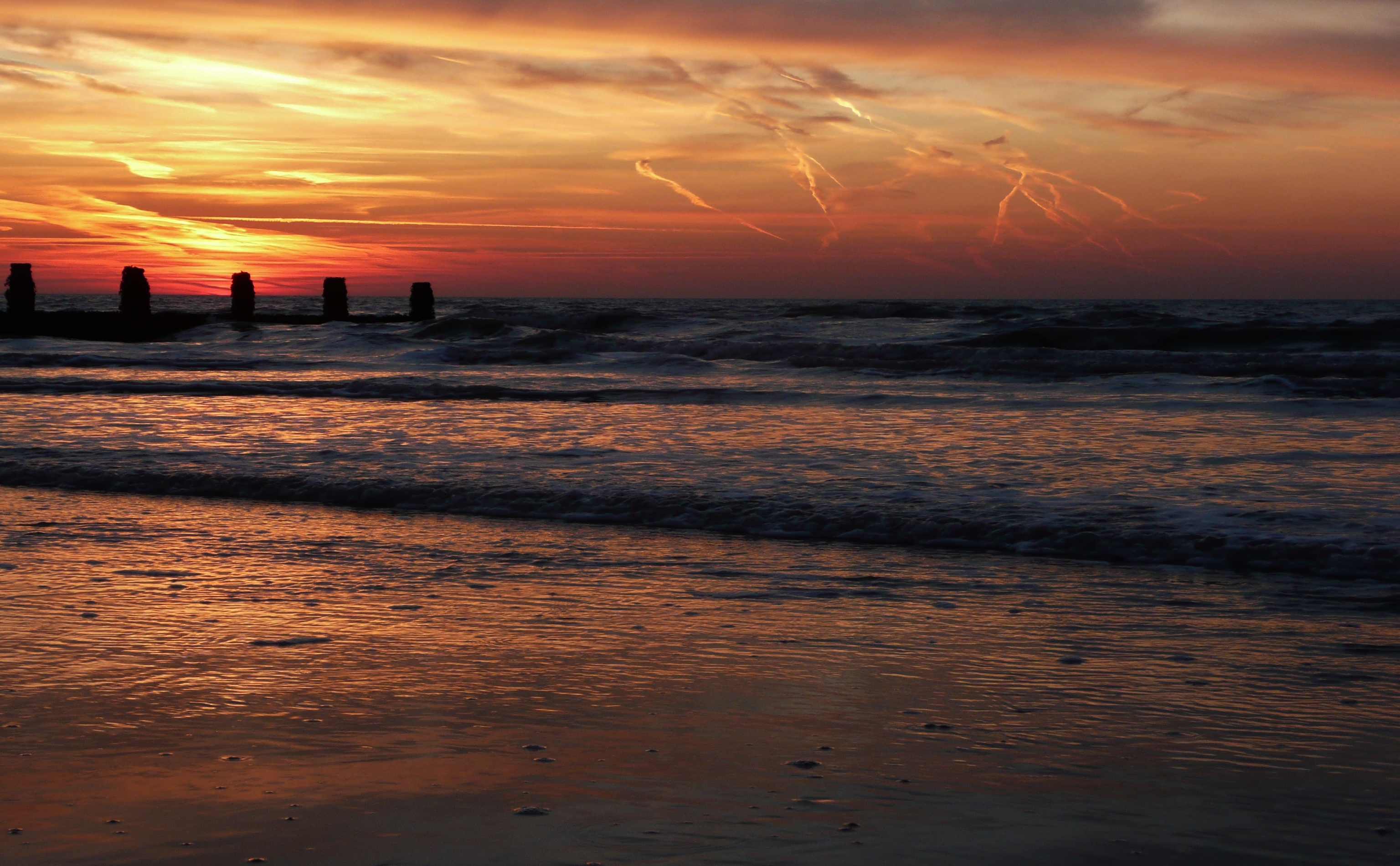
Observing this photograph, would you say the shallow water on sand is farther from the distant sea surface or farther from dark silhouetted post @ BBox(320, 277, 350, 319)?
dark silhouetted post @ BBox(320, 277, 350, 319)

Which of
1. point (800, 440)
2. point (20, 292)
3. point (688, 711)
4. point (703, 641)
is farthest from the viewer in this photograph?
point (20, 292)

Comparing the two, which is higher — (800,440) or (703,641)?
(800,440)

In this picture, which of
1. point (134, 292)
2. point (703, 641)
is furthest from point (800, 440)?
point (134, 292)

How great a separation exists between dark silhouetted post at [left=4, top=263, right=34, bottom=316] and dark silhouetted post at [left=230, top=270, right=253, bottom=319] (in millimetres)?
4473

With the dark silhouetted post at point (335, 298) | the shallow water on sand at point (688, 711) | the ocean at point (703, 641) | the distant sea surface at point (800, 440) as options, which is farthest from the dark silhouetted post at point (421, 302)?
the shallow water on sand at point (688, 711)

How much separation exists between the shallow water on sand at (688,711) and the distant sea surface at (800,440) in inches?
36.0

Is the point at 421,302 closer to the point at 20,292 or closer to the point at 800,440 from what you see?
the point at 20,292

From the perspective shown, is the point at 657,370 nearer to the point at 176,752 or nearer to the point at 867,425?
the point at 867,425

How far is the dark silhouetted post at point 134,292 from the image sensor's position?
2727 centimetres

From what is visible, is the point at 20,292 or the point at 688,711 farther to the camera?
the point at 20,292

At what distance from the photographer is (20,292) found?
89.1ft

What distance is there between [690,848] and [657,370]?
57.6 ft

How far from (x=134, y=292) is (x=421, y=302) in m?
7.08

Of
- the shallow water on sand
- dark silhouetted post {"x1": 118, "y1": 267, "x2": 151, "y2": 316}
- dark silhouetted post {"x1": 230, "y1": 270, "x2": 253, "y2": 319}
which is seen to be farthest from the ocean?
dark silhouetted post {"x1": 230, "y1": 270, "x2": 253, "y2": 319}
